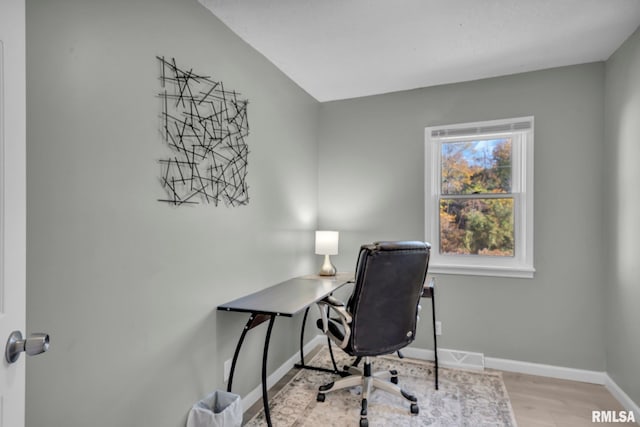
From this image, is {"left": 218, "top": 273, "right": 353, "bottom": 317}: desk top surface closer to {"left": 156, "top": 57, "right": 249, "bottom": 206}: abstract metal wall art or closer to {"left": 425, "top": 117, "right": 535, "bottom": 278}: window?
{"left": 156, "top": 57, "right": 249, "bottom": 206}: abstract metal wall art

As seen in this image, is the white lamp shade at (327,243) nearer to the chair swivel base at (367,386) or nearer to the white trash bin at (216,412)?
the chair swivel base at (367,386)

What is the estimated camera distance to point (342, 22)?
6.89 ft

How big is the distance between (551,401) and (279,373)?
76.6 inches

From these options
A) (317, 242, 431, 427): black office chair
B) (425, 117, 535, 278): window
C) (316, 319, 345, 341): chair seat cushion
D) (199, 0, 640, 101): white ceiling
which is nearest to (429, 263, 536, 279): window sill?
(425, 117, 535, 278): window

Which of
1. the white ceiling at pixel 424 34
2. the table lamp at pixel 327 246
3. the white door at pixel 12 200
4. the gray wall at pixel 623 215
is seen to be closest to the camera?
the white door at pixel 12 200

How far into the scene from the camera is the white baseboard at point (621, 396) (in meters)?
2.16

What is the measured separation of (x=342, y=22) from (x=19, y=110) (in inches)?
69.2

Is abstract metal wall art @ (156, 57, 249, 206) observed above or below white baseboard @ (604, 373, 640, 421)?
above

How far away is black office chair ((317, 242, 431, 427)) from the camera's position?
1.96m

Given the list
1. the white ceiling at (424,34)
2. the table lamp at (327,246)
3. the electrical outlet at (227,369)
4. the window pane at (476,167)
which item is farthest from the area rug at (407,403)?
the white ceiling at (424,34)

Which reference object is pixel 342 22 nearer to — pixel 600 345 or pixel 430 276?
pixel 430 276

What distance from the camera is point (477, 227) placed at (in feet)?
9.99

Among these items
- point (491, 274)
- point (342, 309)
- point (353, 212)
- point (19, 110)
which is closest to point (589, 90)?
point (491, 274)

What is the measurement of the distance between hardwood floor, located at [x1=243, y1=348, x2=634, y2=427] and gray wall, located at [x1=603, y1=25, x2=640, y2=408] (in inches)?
7.6
